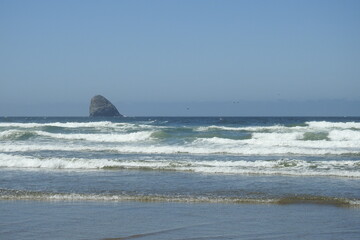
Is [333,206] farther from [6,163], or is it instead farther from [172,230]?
[6,163]

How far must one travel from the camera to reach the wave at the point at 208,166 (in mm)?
A: 15952

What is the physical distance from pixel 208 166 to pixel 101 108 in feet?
315

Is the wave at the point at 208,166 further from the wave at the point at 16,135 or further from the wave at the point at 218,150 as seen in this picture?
the wave at the point at 16,135

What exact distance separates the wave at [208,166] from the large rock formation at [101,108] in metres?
92.5

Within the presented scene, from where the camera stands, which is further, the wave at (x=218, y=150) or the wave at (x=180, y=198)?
the wave at (x=218, y=150)

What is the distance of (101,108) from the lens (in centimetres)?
11119

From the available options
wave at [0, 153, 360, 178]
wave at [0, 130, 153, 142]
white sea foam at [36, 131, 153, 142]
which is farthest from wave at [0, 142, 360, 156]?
wave at [0, 130, 153, 142]

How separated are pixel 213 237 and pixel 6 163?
12807mm

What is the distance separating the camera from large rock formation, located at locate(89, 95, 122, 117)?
111 meters

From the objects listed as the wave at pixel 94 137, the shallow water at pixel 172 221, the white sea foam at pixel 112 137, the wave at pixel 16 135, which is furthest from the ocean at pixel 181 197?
the wave at pixel 16 135

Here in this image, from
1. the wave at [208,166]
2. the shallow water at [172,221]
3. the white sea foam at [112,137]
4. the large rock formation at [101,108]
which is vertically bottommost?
the shallow water at [172,221]

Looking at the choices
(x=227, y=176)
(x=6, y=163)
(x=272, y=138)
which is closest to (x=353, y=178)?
(x=227, y=176)

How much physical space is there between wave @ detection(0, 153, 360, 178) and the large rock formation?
92.5m

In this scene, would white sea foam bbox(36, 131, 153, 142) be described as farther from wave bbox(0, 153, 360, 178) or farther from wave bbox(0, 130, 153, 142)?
wave bbox(0, 153, 360, 178)
